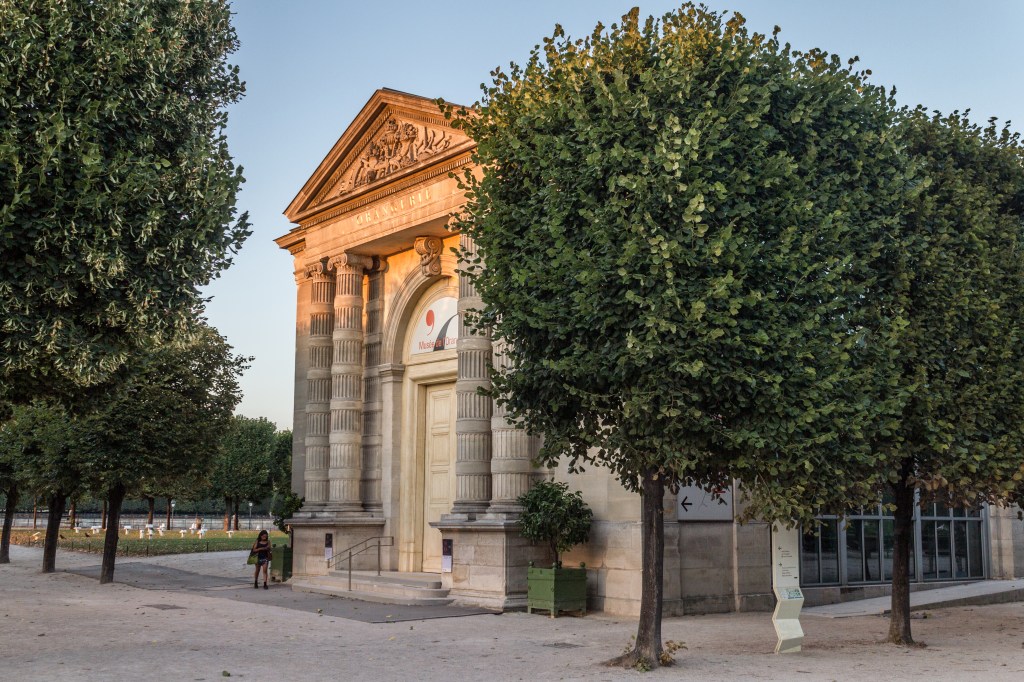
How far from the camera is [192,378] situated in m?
27.1

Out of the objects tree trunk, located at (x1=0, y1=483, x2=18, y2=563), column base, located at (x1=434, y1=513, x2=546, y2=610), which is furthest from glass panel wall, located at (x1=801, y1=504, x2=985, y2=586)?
tree trunk, located at (x1=0, y1=483, x2=18, y2=563)

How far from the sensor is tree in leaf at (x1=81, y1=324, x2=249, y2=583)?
84.0 feet

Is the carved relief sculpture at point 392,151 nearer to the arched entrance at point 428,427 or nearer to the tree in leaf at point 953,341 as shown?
the arched entrance at point 428,427

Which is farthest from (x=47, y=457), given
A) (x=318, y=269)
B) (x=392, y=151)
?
(x=392, y=151)

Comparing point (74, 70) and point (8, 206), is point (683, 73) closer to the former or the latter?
point (74, 70)

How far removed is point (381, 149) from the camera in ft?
83.0

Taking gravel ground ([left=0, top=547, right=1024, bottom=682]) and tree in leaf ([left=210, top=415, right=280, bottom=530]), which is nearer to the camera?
gravel ground ([left=0, top=547, right=1024, bottom=682])

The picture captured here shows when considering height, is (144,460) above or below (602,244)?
below

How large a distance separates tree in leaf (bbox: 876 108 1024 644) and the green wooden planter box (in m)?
5.94

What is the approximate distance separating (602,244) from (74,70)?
6819mm

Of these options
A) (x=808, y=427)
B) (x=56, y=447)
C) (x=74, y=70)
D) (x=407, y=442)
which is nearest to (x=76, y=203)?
(x=74, y=70)

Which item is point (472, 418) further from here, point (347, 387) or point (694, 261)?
point (694, 261)

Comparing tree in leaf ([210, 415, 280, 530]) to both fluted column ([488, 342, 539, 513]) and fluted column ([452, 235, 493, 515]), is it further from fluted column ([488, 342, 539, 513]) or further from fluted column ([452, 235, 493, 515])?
fluted column ([488, 342, 539, 513])

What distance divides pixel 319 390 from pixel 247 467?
169ft
